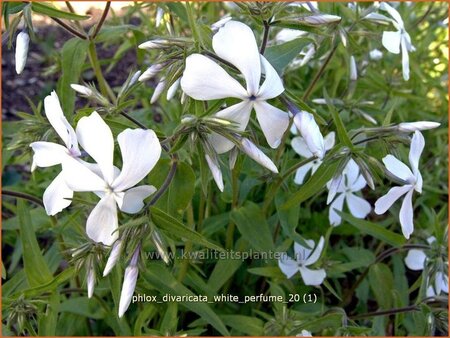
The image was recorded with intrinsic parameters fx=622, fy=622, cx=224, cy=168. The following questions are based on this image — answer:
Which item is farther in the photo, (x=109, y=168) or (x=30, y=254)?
(x=30, y=254)

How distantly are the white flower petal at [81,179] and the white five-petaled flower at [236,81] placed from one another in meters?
0.20

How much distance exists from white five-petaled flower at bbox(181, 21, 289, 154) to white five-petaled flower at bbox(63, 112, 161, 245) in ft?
0.36

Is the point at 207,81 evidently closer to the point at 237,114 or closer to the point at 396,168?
the point at 237,114

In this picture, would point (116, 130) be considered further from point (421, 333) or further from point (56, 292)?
point (421, 333)

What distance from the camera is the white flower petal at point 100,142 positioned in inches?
38.4

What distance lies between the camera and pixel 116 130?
112 cm

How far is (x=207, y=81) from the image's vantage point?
97 cm

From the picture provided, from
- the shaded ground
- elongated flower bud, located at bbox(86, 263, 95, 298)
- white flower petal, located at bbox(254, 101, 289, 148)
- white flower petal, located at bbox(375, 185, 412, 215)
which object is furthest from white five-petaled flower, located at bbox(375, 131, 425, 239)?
the shaded ground

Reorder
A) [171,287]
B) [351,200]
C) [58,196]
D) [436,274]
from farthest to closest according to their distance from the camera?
[351,200] → [436,274] → [171,287] → [58,196]

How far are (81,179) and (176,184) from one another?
233 millimetres

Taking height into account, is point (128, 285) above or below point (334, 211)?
above

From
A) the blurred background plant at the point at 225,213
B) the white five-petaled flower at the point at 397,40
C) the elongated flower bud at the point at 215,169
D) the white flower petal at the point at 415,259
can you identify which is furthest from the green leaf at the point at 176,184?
the white flower petal at the point at 415,259

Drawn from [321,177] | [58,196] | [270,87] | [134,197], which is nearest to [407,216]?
[321,177]

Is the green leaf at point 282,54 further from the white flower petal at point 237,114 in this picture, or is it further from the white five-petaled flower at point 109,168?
the white five-petaled flower at point 109,168
